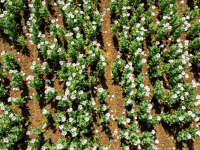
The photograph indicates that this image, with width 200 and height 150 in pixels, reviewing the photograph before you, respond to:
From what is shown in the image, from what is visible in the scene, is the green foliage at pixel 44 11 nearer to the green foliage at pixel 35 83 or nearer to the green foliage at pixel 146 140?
the green foliage at pixel 35 83

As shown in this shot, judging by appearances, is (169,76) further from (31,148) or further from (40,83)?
(31,148)

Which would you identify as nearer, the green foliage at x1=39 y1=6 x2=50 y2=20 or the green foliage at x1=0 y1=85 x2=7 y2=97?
the green foliage at x1=0 y1=85 x2=7 y2=97

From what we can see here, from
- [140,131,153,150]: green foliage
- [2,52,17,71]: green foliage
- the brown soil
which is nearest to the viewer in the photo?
[140,131,153,150]: green foliage

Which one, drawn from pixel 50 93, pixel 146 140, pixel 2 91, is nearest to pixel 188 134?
pixel 146 140

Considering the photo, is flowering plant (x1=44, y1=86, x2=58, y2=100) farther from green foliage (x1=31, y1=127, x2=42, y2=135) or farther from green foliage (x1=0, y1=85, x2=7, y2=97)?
green foliage (x1=0, y1=85, x2=7, y2=97)

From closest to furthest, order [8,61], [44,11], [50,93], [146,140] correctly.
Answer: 1. [146,140]
2. [50,93]
3. [8,61]
4. [44,11]

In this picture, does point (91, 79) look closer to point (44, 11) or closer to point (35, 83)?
point (35, 83)

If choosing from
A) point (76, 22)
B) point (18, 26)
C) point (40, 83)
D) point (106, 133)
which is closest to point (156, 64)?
point (106, 133)

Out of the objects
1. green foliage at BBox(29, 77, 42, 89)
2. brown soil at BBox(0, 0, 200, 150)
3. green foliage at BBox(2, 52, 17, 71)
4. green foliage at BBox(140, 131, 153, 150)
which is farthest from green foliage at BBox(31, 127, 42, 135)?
green foliage at BBox(140, 131, 153, 150)

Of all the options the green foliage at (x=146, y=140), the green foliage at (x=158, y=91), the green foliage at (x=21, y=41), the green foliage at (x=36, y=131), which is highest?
the green foliage at (x=21, y=41)

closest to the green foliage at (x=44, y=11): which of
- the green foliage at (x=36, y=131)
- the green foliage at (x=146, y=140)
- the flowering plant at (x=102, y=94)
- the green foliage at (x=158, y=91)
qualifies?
the flowering plant at (x=102, y=94)

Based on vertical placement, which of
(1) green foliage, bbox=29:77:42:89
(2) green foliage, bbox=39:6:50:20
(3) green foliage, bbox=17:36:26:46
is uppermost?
(2) green foliage, bbox=39:6:50:20
